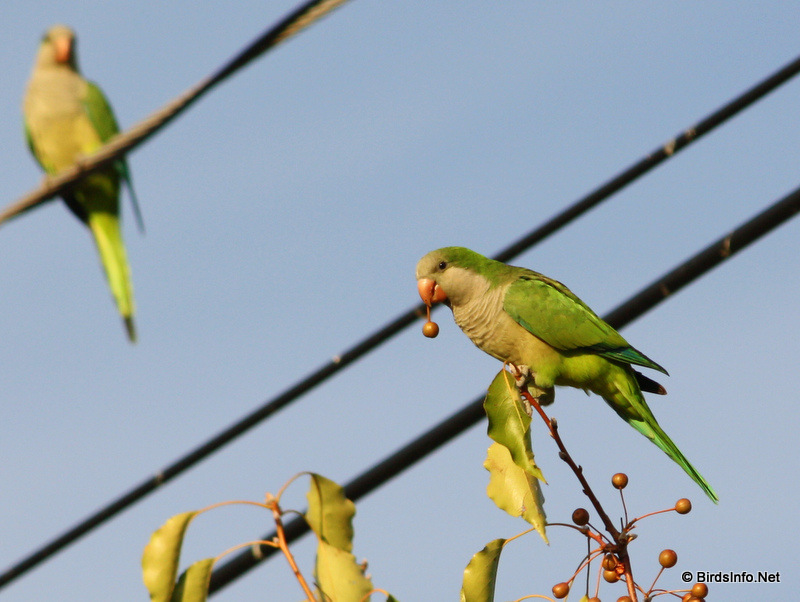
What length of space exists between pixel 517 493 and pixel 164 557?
0.80m

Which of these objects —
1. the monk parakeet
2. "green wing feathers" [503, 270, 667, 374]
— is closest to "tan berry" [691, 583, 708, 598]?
"green wing feathers" [503, 270, 667, 374]

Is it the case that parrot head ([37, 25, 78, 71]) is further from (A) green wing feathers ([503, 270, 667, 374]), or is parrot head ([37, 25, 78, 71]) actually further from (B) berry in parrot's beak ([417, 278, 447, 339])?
(A) green wing feathers ([503, 270, 667, 374])

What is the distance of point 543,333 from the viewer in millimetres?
3162

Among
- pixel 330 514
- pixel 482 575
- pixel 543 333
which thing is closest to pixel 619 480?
pixel 482 575

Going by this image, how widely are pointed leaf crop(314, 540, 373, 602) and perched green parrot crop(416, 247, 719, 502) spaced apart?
148 cm

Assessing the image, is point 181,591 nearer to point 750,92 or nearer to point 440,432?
point 440,432

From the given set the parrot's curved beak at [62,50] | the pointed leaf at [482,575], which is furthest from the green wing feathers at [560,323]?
the parrot's curved beak at [62,50]

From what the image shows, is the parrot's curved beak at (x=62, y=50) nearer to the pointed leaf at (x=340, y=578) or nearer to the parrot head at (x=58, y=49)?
the parrot head at (x=58, y=49)

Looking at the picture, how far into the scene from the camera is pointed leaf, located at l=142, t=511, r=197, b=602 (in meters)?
1.78

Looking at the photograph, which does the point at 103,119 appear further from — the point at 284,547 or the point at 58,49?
the point at 284,547

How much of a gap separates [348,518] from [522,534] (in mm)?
438

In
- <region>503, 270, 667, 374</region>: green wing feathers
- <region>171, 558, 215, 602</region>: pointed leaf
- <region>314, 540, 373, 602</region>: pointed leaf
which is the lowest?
<region>314, 540, 373, 602</region>: pointed leaf

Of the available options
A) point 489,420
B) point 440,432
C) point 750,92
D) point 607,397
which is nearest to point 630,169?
point 750,92

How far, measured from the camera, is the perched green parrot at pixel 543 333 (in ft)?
10.5
